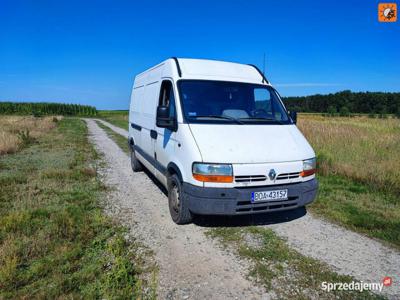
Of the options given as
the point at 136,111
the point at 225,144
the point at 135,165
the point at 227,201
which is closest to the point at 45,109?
the point at 135,165

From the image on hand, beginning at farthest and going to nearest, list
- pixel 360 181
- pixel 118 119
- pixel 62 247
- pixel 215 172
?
pixel 118 119 → pixel 360 181 → pixel 215 172 → pixel 62 247

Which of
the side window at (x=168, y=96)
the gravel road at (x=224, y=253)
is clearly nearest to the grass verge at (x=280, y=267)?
the gravel road at (x=224, y=253)

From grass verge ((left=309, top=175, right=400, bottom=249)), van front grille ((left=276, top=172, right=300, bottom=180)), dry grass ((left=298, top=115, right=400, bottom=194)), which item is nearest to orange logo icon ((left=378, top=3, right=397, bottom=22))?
dry grass ((left=298, top=115, right=400, bottom=194))

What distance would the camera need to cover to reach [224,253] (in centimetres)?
355

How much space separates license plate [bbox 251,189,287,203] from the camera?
3799mm

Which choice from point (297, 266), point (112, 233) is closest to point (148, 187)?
point (112, 233)

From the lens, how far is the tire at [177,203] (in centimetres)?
416

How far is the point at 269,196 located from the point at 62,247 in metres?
2.79

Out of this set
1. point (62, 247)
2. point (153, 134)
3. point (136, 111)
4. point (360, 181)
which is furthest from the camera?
point (136, 111)

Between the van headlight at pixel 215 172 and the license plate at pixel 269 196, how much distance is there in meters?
0.42

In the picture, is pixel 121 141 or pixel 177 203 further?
pixel 121 141

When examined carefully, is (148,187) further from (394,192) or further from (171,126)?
(394,192)

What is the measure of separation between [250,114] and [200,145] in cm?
146

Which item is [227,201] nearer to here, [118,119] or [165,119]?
[165,119]
